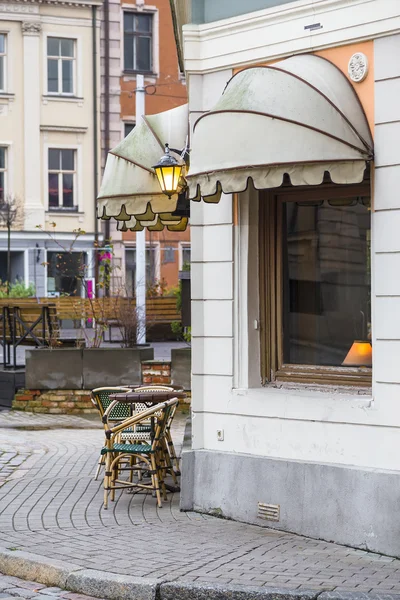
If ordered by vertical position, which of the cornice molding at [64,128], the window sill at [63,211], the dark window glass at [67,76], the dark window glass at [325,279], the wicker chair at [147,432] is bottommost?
the wicker chair at [147,432]

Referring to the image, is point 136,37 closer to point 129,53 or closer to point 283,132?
point 129,53

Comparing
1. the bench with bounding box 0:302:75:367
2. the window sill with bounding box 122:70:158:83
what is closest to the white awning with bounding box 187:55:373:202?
the bench with bounding box 0:302:75:367

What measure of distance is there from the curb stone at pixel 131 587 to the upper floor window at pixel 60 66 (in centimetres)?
3436

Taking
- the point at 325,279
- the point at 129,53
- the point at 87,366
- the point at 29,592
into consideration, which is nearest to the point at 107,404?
the point at 325,279

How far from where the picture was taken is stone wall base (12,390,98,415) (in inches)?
699

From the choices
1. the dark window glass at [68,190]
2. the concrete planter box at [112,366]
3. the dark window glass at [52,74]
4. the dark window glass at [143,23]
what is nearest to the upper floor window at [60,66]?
the dark window glass at [52,74]

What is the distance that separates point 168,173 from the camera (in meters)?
11.0

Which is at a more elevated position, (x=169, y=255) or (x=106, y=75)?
(x=106, y=75)

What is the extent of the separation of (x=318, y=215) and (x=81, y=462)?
15.6 ft

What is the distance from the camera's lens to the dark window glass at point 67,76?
41219 mm

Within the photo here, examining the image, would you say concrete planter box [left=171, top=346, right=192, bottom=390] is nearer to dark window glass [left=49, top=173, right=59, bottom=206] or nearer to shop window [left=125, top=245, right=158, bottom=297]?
shop window [left=125, top=245, right=158, bottom=297]

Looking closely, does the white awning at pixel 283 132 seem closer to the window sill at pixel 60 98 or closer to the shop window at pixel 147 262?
the shop window at pixel 147 262

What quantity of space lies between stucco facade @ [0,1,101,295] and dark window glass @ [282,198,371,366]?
30.4m

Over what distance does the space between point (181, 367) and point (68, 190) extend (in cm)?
2490
